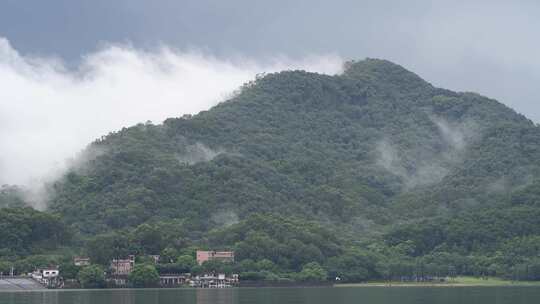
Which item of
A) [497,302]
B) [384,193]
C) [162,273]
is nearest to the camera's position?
[497,302]

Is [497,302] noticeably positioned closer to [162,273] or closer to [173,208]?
[162,273]

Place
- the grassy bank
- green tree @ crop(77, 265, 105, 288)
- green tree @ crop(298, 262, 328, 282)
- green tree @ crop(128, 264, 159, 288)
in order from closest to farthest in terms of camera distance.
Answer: green tree @ crop(77, 265, 105, 288)
green tree @ crop(128, 264, 159, 288)
the grassy bank
green tree @ crop(298, 262, 328, 282)

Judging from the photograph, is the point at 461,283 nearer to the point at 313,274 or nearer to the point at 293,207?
the point at 313,274

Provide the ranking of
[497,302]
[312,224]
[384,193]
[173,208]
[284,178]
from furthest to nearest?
1. [384,193]
2. [284,178]
3. [173,208]
4. [312,224]
5. [497,302]

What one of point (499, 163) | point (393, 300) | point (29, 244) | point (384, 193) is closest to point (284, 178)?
point (384, 193)

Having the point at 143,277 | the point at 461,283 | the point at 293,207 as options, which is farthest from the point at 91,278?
the point at 293,207

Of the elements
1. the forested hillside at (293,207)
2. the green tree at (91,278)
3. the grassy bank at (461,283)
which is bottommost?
the grassy bank at (461,283)

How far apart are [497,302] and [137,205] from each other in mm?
84803

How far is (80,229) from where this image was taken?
156625mm

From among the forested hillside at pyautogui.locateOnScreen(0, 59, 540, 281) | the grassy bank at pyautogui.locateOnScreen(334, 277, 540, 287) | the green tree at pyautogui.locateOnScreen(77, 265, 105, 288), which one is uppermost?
the forested hillside at pyautogui.locateOnScreen(0, 59, 540, 281)

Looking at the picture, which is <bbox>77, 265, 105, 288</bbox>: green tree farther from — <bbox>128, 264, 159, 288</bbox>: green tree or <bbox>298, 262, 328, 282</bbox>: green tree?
<bbox>298, 262, 328, 282</bbox>: green tree

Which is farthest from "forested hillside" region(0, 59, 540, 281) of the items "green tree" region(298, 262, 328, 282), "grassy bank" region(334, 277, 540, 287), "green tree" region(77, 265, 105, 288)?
"green tree" region(77, 265, 105, 288)

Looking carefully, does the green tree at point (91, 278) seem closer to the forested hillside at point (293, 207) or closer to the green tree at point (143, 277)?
the green tree at point (143, 277)

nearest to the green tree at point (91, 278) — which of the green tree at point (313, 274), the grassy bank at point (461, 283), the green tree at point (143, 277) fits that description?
the green tree at point (143, 277)
